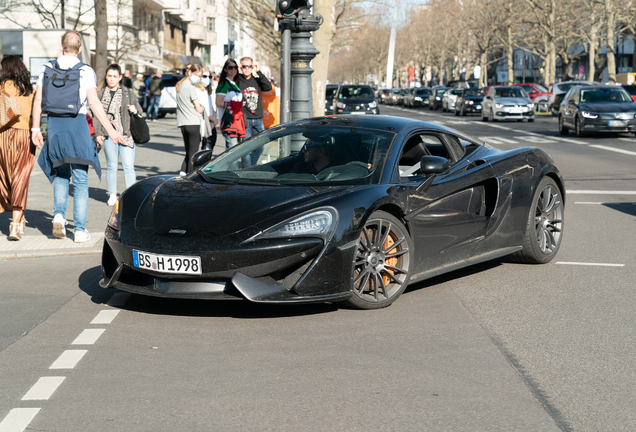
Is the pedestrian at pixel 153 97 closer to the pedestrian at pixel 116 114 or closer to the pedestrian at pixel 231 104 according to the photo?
the pedestrian at pixel 231 104

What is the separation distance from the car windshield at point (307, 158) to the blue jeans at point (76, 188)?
85.5 inches

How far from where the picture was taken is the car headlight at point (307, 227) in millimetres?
5516

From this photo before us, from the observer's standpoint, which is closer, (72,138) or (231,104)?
(72,138)

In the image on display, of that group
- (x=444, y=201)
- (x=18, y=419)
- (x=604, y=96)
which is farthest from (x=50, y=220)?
(x=604, y=96)

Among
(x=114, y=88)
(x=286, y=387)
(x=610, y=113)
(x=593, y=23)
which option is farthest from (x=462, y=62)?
(x=286, y=387)

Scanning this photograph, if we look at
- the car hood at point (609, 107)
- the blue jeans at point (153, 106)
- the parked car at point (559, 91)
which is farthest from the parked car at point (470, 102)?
the car hood at point (609, 107)

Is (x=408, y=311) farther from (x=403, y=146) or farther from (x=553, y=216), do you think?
(x=553, y=216)

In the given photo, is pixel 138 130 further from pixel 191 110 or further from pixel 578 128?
pixel 578 128

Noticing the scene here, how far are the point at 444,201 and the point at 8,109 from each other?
4571 millimetres

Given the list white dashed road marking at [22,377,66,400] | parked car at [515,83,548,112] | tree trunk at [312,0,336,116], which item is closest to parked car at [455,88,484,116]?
parked car at [515,83,548,112]

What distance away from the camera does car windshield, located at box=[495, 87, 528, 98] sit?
40444 millimetres

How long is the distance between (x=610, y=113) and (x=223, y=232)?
22989mm

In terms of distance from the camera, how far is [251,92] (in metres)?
14.0

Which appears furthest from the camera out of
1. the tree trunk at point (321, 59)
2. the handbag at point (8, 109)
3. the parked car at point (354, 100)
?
the parked car at point (354, 100)
